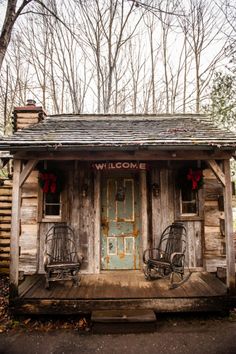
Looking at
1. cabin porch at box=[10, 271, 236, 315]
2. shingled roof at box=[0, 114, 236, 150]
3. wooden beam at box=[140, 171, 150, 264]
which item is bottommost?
cabin porch at box=[10, 271, 236, 315]

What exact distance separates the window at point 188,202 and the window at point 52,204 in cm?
271

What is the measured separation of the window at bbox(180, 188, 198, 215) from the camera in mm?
5051

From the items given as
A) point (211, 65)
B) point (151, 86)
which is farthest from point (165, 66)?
point (211, 65)

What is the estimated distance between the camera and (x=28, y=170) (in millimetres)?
3846

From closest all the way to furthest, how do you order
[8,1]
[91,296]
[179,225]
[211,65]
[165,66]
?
1. [91,296]
2. [179,225]
3. [8,1]
4. [211,65]
5. [165,66]

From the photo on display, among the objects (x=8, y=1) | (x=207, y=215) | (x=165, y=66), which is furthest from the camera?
(x=165, y=66)

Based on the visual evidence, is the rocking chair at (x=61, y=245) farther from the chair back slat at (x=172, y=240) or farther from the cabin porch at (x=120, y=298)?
the chair back slat at (x=172, y=240)

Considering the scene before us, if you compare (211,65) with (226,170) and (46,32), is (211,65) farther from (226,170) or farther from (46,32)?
(226,170)

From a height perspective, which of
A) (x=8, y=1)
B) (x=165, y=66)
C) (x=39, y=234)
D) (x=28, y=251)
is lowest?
(x=28, y=251)

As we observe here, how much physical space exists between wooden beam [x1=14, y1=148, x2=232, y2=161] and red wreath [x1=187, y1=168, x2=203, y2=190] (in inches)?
28.9

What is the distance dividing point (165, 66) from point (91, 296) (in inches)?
519

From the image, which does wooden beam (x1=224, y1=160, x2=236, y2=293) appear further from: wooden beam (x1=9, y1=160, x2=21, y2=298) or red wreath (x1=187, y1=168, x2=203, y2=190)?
wooden beam (x1=9, y1=160, x2=21, y2=298)

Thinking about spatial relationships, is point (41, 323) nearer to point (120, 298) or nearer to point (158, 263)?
point (120, 298)

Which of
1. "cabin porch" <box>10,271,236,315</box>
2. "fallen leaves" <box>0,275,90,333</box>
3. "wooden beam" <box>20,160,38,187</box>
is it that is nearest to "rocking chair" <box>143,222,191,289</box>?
"cabin porch" <box>10,271,236,315</box>
